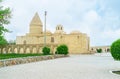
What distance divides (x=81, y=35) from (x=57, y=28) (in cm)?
942

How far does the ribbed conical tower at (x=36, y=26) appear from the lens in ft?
284

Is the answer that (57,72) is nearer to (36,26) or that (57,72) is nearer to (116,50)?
(116,50)

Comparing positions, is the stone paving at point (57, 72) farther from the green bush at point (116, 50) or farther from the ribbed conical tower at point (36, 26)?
the ribbed conical tower at point (36, 26)

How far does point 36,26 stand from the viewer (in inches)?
3469

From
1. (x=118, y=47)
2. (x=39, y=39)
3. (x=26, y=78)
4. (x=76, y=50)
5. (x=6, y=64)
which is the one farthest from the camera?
(x=39, y=39)

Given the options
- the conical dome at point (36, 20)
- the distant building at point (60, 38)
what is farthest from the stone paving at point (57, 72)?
the conical dome at point (36, 20)

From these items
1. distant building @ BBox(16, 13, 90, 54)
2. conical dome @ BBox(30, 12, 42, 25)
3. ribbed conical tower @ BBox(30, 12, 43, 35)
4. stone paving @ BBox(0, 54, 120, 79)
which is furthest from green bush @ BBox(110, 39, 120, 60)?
conical dome @ BBox(30, 12, 42, 25)

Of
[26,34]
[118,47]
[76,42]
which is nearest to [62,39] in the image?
[76,42]

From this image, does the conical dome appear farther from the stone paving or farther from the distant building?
the stone paving

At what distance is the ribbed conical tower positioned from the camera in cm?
8669

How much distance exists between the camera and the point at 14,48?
78750 millimetres

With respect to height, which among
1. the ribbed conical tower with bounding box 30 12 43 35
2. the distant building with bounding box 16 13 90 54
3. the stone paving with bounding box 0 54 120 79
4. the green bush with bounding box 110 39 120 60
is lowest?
the stone paving with bounding box 0 54 120 79

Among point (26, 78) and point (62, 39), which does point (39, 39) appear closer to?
point (62, 39)

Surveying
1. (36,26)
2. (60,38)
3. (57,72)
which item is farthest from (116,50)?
(36,26)
